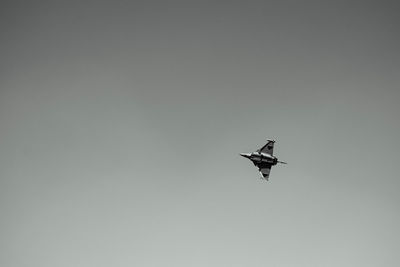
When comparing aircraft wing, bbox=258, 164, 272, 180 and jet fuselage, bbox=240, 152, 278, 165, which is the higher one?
jet fuselage, bbox=240, 152, 278, 165

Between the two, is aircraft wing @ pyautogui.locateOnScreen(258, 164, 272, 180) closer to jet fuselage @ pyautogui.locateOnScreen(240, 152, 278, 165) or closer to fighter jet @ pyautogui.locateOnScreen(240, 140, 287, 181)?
fighter jet @ pyautogui.locateOnScreen(240, 140, 287, 181)

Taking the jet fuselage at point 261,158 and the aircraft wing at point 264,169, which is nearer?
the jet fuselage at point 261,158

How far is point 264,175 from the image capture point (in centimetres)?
4944

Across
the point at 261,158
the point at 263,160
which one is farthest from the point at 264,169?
the point at 261,158

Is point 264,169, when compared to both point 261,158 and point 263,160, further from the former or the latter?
point 261,158

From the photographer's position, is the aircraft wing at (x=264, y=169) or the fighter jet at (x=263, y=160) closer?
the fighter jet at (x=263, y=160)

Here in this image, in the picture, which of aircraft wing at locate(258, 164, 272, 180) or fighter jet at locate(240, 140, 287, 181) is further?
aircraft wing at locate(258, 164, 272, 180)

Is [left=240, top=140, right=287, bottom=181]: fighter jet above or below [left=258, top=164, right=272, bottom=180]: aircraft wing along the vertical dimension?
above

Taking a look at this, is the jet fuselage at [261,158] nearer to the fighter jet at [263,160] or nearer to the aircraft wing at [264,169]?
the fighter jet at [263,160]

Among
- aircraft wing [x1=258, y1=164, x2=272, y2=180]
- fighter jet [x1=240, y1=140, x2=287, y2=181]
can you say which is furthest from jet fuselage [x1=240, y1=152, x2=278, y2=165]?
aircraft wing [x1=258, y1=164, x2=272, y2=180]

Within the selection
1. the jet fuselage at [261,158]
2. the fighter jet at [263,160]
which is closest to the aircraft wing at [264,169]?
the fighter jet at [263,160]

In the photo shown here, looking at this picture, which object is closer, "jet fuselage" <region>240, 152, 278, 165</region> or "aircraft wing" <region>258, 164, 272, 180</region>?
"jet fuselage" <region>240, 152, 278, 165</region>

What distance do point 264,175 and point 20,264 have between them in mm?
46855

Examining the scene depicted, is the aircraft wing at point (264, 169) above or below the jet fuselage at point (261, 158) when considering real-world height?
below
